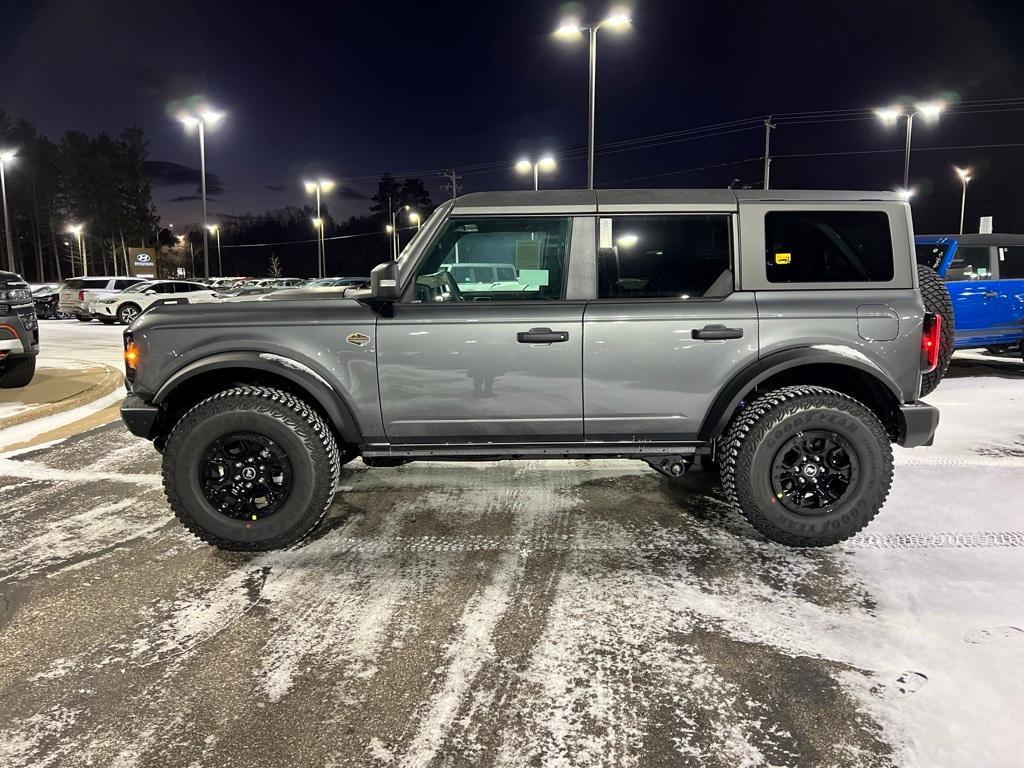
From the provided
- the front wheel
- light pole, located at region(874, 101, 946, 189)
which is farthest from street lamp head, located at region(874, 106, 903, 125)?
the front wheel

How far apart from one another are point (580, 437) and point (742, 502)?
3.32 ft

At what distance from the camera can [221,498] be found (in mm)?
3949

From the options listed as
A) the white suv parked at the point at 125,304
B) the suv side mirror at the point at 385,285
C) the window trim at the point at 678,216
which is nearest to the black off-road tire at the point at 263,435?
the suv side mirror at the point at 385,285

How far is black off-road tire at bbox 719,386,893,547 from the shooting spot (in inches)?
151

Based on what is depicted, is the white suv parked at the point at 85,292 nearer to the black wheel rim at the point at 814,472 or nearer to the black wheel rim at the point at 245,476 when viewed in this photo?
the black wheel rim at the point at 245,476

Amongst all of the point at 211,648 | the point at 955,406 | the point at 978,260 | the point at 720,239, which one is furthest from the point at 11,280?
the point at 978,260

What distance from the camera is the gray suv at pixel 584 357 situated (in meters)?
3.87

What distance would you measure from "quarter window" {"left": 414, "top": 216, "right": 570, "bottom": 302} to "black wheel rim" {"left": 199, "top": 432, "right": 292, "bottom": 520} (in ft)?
4.08

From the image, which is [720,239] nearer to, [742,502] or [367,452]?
[742,502]

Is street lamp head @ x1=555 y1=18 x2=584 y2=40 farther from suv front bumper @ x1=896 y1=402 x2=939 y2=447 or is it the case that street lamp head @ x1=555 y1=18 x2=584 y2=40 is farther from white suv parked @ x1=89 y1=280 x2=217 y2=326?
white suv parked @ x1=89 y1=280 x2=217 y2=326

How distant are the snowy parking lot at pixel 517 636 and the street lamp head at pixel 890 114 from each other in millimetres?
21890

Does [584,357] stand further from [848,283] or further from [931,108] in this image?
[931,108]

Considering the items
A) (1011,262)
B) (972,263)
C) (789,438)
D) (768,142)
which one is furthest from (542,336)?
(768,142)

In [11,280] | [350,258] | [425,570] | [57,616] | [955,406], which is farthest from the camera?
[350,258]
